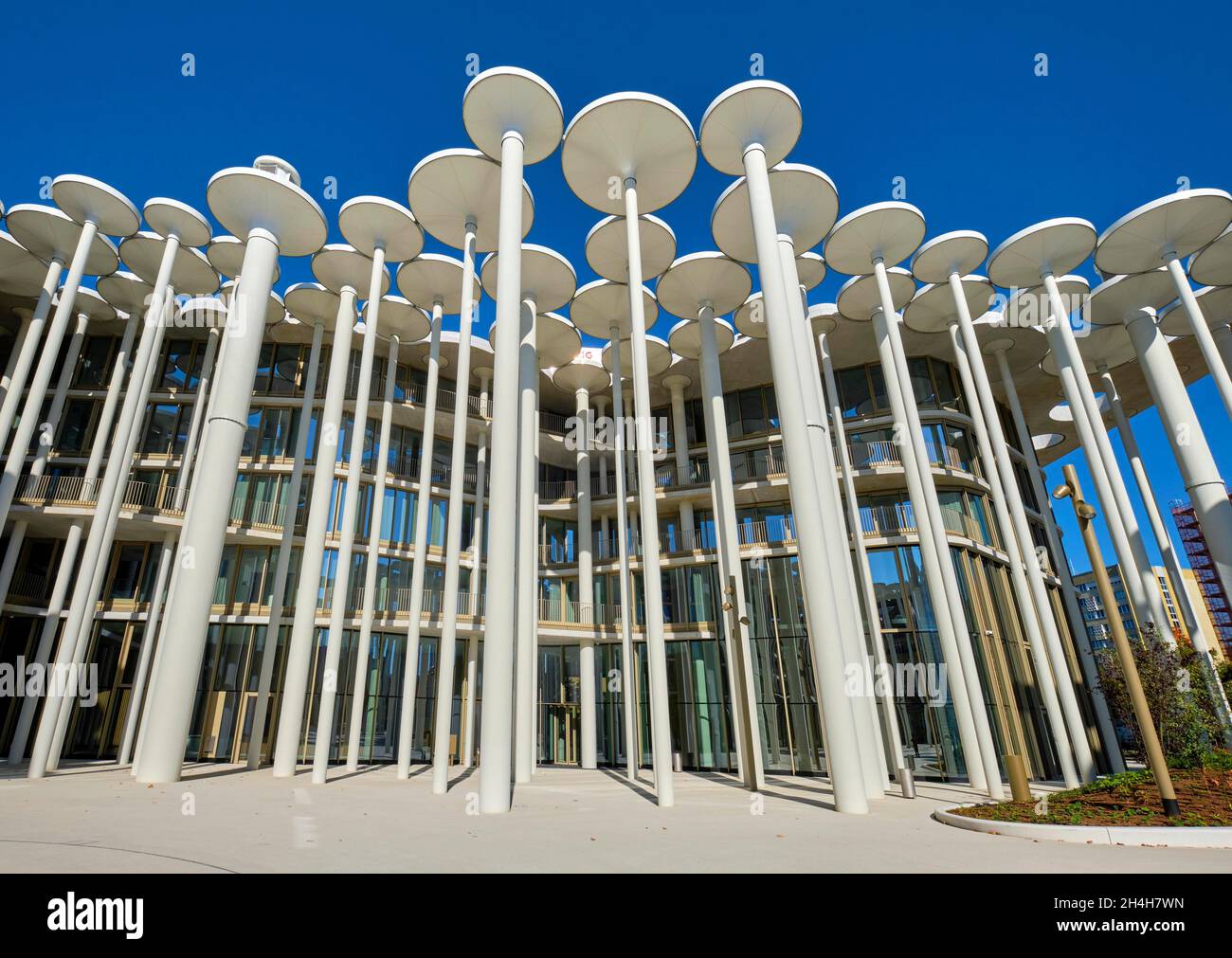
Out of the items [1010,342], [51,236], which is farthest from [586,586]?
[51,236]

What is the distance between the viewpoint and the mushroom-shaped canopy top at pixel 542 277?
16.6 metres

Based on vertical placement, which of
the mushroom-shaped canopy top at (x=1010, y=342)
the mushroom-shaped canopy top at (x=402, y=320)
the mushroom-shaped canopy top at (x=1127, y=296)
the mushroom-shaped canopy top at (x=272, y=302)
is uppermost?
the mushroom-shaped canopy top at (x=272, y=302)

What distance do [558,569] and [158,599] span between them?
12.6 metres

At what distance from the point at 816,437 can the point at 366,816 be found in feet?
33.0

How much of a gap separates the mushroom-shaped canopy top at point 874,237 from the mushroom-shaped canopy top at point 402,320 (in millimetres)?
12370

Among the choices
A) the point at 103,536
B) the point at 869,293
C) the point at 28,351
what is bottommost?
the point at 103,536

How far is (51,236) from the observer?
55.6ft

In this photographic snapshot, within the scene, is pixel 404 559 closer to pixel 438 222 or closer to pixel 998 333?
pixel 438 222

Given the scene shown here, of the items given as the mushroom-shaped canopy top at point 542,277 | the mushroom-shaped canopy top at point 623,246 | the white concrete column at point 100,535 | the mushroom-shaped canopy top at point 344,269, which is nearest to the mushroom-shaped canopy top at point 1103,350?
the mushroom-shaped canopy top at point 623,246

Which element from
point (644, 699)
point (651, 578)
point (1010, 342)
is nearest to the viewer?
point (651, 578)

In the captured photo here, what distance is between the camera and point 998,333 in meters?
22.0

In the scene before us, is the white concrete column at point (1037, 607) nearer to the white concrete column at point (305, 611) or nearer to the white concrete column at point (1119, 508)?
the white concrete column at point (1119, 508)

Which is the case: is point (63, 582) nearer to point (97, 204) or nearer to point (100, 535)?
point (100, 535)

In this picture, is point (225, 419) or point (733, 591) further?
point (225, 419)
